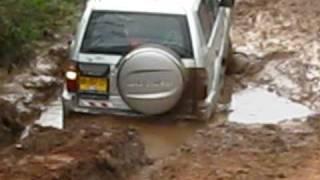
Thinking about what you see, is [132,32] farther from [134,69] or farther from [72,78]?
[72,78]

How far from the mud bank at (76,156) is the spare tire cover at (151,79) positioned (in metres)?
0.71

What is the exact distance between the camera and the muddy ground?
7527 millimetres

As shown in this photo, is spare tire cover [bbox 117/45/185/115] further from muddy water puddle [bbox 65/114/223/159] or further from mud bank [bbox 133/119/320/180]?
mud bank [bbox 133/119/320/180]

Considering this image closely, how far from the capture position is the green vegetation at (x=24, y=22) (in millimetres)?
13719

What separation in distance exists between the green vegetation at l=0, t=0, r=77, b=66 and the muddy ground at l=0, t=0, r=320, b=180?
0.41 m

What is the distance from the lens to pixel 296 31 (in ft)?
52.7

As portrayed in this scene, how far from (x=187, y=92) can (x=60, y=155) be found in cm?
256

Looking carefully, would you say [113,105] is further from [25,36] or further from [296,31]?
[296,31]

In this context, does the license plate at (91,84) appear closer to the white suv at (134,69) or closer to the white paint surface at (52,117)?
the white suv at (134,69)

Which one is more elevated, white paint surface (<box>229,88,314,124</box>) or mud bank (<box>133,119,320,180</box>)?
mud bank (<box>133,119,320,180</box>)

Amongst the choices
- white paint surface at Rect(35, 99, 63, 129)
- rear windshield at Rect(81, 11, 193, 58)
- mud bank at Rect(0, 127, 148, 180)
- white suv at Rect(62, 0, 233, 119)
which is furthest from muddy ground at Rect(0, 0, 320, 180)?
rear windshield at Rect(81, 11, 193, 58)

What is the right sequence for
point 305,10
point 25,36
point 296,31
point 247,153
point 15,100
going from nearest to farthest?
1. point 247,153
2. point 15,100
3. point 25,36
4. point 296,31
5. point 305,10

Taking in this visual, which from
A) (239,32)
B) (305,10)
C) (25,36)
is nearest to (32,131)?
A: (25,36)

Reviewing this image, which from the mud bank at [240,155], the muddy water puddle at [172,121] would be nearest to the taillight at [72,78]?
the muddy water puddle at [172,121]
